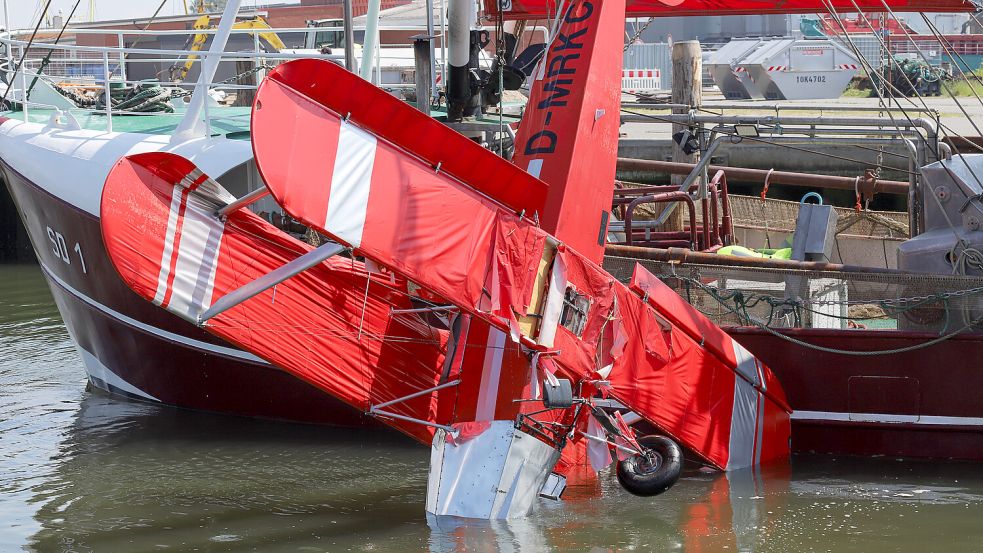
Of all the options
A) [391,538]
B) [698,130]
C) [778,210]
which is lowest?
[391,538]

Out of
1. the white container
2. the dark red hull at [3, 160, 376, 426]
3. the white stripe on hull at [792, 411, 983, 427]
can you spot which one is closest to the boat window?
the white stripe on hull at [792, 411, 983, 427]

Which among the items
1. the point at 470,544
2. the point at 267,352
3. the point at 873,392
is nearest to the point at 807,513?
the point at 873,392

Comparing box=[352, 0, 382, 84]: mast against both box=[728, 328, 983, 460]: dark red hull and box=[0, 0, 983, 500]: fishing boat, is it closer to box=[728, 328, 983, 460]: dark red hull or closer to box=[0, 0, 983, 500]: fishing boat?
box=[0, 0, 983, 500]: fishing boat

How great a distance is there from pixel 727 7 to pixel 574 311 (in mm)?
5541

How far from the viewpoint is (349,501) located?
304 inches

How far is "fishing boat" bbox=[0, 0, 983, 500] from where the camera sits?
8.20m

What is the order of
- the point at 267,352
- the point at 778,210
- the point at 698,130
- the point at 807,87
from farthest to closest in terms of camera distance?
the point at 807,87, the point at 778,210, the point at 698,130, the point at 267,352

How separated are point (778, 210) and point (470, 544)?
6486mm

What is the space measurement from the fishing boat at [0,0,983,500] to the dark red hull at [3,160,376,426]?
0.02m

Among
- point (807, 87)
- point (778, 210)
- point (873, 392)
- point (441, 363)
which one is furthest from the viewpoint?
point (807, 87)

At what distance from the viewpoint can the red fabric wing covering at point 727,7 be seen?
1090 centimetres

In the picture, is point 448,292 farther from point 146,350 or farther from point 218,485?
point 146,350

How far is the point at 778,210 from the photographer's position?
39.2 ft

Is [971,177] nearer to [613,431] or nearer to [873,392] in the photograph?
[873,392]
